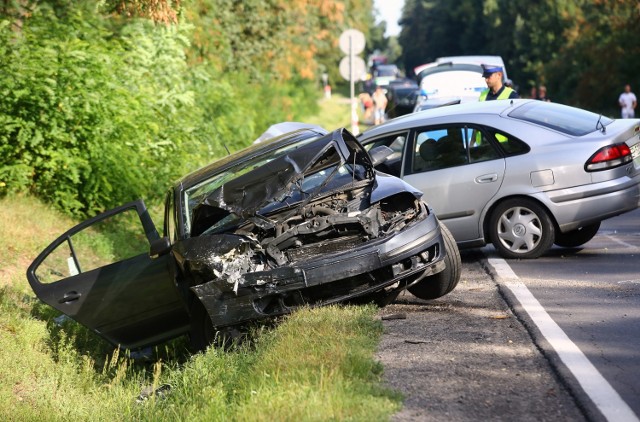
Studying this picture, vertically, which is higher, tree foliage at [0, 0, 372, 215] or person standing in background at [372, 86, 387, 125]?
tree foliage at [0, 0, 372, 215]

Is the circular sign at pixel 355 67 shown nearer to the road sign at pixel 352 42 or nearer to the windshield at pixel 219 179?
the road sign at pixel 352 42

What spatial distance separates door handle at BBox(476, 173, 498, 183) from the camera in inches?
443

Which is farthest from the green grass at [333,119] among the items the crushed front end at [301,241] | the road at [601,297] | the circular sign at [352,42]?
the crushed front end at [301,241]

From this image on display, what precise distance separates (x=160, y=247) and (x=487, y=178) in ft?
13.0

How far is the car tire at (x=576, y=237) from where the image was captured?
11828mm

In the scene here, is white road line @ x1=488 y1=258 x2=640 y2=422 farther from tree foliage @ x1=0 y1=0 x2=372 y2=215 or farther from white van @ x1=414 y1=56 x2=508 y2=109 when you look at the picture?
white van @ x1=414 y1=56 x2=508 y2=109

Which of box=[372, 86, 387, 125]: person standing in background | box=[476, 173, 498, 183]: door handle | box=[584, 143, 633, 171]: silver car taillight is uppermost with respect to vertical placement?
box=[584, 143, 633, 171]: silver car taillight

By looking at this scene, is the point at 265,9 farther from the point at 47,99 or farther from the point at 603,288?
the point at 603,288

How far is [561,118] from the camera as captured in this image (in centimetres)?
1155

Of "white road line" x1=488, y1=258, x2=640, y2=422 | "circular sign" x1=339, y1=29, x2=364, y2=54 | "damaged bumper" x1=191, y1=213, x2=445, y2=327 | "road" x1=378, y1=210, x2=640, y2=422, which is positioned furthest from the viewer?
"circular sign" x1=339, y1=29, x2=364, y2=54

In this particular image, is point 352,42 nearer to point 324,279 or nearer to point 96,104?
point 96,104

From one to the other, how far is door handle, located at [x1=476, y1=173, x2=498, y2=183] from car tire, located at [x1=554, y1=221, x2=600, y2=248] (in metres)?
1.08

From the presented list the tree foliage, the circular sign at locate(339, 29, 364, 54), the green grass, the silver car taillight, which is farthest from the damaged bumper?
the green grass

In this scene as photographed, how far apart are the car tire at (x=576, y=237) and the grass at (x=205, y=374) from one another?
4087 millimetres
